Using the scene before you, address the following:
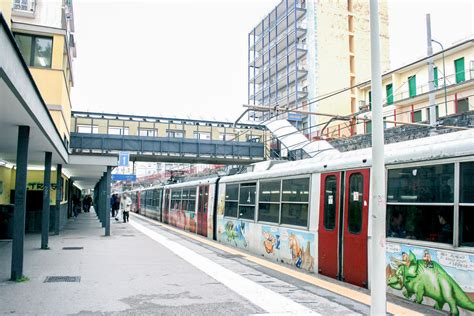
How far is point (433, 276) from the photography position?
18.8ft

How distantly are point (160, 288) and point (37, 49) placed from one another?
12394 mm

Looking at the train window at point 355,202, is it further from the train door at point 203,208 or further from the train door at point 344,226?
the train door at point 203,208

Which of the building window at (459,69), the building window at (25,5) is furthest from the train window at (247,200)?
the building window at (459,69)

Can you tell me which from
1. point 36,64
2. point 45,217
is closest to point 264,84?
point 36,64

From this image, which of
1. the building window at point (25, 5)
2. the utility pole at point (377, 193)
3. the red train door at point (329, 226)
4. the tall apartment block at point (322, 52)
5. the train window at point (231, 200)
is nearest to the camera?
the utility pole at point (377, 193)

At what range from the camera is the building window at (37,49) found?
16062 mm

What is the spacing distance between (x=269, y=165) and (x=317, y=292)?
208 inches

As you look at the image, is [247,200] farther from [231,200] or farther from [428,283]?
[428,283]

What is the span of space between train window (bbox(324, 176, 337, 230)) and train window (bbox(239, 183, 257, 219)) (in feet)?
12.0

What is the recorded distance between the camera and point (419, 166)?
618cm

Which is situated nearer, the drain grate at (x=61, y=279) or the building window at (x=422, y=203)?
the building window at (x=422, y=203)

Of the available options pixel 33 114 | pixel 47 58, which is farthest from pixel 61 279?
pixel 47 58

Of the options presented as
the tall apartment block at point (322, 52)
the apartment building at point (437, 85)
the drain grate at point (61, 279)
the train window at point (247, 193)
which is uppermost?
the tall apartment block at point (322, 52)

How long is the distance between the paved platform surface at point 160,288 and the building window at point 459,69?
25360 millimetres
